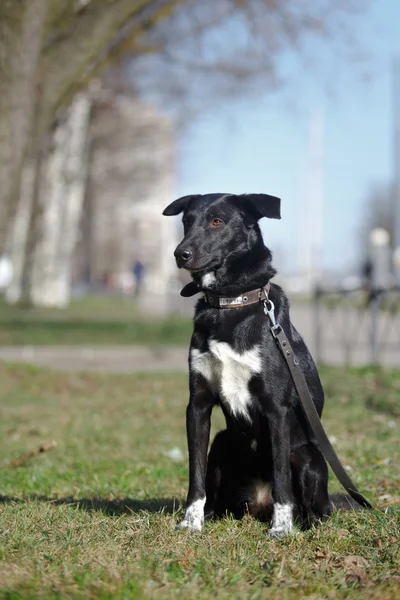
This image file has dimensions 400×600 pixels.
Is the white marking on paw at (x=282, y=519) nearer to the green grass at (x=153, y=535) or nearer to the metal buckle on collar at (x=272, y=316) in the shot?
the green grass at (x=153, y=535)

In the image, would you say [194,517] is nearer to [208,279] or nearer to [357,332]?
[208,279]

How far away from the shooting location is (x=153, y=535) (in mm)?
4148

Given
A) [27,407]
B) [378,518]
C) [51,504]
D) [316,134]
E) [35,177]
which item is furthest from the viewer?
[316,134]

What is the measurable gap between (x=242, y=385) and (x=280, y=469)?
0.44m

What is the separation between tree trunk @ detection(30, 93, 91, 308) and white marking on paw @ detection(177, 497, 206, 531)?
82.0 feet

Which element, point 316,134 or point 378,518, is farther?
point 316,134

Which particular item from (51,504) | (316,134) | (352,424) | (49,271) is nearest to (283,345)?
(51,504)

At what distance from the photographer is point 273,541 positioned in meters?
4.13

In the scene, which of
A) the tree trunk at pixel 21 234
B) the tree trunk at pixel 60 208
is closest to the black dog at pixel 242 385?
the tree trunk at pixel 60 208

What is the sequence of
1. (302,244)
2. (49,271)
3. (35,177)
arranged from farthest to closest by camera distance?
(302,244) → (49,271) → (35,177)

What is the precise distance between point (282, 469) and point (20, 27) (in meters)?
8.51

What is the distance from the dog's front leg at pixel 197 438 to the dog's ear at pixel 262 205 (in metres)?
0.89

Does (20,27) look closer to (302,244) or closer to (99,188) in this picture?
(99,188)

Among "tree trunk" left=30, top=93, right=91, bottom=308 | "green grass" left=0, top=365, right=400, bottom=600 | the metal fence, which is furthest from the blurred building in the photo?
"green grass" left=0, top=365, right=400, bottom=600
